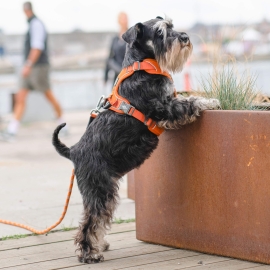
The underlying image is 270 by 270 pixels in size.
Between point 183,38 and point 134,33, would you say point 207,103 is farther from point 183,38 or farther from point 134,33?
point 134,33

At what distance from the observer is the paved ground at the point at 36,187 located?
5.50 meters

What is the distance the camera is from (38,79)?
10.8 metres

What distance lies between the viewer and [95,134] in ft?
13.6

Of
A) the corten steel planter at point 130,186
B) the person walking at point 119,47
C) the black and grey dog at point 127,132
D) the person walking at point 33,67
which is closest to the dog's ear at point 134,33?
the black and grey dog at point 127,132

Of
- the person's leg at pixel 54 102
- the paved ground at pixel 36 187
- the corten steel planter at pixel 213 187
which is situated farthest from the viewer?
the person's leg at pixel 54 102

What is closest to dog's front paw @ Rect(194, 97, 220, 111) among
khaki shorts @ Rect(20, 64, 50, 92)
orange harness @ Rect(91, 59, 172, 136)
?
orange harness @ Rect(91, 59, 172, 136)

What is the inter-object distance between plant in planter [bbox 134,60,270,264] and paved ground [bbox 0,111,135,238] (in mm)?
750

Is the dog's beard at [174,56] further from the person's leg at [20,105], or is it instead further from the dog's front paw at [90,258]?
the person's leg at [20,105]

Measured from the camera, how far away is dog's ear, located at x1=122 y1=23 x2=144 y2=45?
164 inches

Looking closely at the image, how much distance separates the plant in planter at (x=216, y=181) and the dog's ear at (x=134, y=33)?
0.76 meters

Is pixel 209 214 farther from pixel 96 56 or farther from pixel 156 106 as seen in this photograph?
pixel 96 56

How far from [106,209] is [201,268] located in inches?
31.6

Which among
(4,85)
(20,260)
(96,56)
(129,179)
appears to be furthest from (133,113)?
(96,56)

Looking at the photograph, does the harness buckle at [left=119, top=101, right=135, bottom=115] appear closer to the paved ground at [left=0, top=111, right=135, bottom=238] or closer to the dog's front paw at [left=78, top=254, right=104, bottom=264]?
the dog's front paw at [left=78, top=254, right=104, bottom=264]
